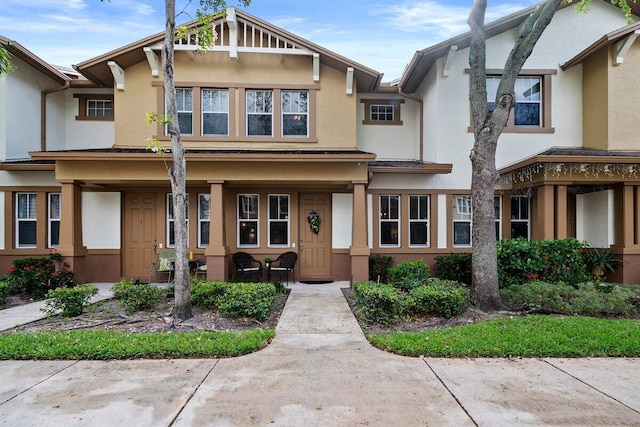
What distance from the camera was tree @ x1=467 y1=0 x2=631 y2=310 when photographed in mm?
6879

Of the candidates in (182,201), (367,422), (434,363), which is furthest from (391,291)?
(182,201)

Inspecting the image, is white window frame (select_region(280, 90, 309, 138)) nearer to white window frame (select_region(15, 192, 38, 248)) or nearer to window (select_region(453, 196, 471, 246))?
window (select_region(453, 196, 471, 246))

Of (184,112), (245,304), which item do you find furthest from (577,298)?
(184,112)

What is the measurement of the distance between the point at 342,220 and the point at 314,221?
0.90m

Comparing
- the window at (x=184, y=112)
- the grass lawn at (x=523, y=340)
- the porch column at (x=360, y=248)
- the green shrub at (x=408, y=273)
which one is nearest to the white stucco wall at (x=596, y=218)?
the grass lawn at (x=523, y=340)

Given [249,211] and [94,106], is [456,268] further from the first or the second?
[94,106]

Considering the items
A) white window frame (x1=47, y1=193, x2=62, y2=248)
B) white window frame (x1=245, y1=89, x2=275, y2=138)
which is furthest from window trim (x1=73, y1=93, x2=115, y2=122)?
white window frame (x1=245, y1=89, x2=275, y2=138)

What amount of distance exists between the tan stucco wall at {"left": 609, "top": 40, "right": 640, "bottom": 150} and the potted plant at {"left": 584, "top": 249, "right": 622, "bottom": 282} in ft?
10.2

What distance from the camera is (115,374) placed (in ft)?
13.8

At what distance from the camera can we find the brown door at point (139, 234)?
10.8 metres

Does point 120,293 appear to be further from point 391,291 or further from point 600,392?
point 600,392

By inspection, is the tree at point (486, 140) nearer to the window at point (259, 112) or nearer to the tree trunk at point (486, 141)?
the tree trunk at point (486, 141)

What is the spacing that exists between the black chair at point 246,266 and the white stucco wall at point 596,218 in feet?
32.8

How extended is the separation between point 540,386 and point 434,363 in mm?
1173
